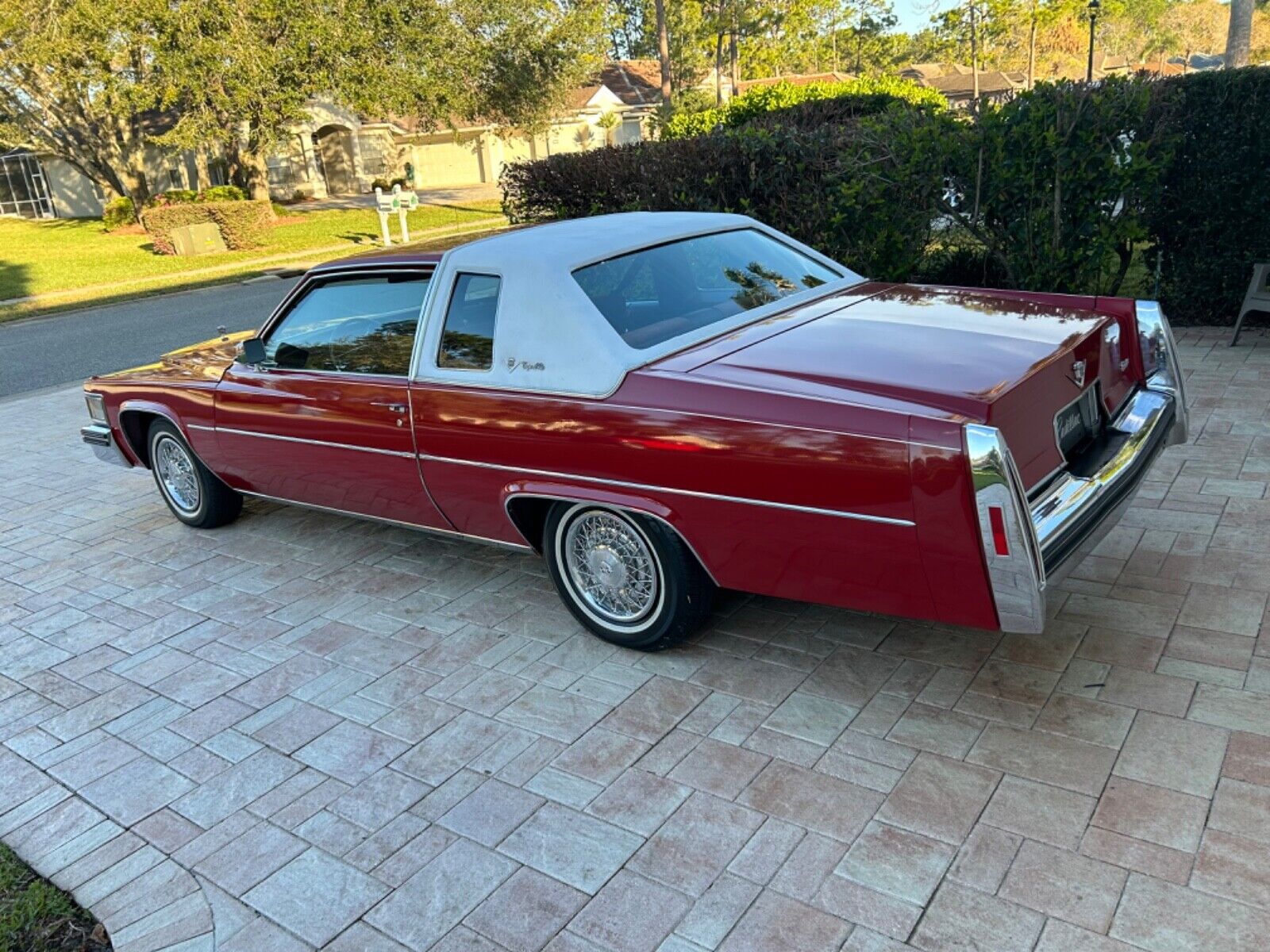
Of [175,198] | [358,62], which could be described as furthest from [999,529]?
[175,198]

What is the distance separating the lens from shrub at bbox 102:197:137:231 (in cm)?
3403

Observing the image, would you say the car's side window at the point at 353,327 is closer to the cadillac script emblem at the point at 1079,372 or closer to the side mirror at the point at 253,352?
the side mirror at the point at 253,352

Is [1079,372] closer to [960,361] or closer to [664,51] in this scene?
[960,361]

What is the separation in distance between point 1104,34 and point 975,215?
101 m

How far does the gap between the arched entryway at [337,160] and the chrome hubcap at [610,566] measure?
44436 millimetres

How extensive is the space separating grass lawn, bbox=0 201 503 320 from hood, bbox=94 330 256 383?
1495 cm

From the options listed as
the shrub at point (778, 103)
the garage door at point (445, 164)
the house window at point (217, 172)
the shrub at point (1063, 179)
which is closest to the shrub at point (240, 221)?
the house window at point (217, 172)

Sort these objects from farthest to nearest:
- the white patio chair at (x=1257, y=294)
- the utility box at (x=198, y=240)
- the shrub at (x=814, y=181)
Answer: the utility box at (x=198, y=240), the shrub at (x=814, y=181), the white patio chair at (x=1257, y=294)

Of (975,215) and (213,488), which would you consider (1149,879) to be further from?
(975,215)

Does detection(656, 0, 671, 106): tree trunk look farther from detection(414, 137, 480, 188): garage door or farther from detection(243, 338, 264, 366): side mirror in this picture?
detection(243, 338, 264, 366): side mirror

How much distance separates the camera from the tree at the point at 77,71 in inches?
986

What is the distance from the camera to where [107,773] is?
143 inches

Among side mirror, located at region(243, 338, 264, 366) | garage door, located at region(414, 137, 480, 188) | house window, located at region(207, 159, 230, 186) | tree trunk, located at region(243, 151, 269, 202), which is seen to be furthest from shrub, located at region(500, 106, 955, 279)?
garage door, located at region(414, 137, 480, 188)

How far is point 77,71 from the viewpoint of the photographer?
27.0m
